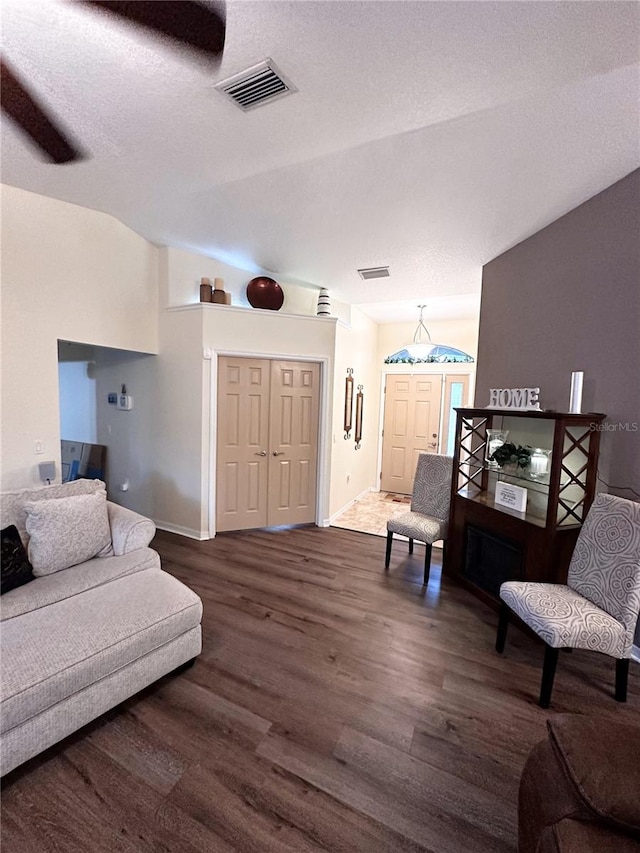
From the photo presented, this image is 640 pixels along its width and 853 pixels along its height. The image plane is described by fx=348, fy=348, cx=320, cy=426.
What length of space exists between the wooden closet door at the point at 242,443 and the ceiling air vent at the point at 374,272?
56.3 inches

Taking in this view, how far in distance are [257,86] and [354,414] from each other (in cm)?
369

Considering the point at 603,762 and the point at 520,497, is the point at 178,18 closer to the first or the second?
the point at 603,762

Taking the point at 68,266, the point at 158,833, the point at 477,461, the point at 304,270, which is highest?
the point at 304,270

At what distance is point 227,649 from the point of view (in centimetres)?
209

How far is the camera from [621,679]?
5.88 feet

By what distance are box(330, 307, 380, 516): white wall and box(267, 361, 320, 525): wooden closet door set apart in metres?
0.29

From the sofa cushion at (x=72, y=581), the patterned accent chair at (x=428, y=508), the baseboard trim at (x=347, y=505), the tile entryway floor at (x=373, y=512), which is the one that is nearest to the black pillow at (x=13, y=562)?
the sofa cushion at (x=72, y=581)

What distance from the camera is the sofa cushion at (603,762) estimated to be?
0.84m

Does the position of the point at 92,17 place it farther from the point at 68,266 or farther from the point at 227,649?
the point at 227,649

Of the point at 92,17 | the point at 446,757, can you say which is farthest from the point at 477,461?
the point at 92,17

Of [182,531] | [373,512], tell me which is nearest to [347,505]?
[373,512]

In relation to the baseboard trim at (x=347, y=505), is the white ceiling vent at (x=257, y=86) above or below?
above

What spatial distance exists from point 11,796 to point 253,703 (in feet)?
3.04

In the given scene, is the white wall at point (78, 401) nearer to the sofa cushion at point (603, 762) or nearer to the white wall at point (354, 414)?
the white wall at point (354, 414)
